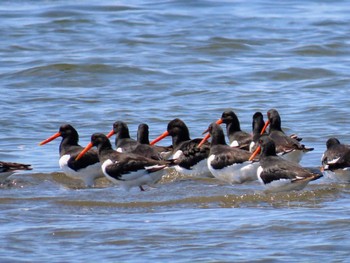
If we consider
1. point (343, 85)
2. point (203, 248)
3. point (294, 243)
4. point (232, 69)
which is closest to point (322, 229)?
point (294, 243)

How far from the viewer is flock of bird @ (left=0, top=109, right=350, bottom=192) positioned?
11102 mm

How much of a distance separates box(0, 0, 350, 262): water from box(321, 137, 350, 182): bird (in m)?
0.18

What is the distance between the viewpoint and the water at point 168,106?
8.91 m

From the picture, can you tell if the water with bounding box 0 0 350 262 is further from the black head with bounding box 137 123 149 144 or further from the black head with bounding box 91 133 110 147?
the black head with bounding box 137 123 149 144

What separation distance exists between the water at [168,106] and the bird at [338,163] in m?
0.18

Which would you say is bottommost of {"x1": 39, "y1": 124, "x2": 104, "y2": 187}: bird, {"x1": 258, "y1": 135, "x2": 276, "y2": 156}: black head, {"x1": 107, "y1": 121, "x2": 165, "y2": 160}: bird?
{"x1": 39, "y1": 124, "x2": 104, "y2": 187}: bird

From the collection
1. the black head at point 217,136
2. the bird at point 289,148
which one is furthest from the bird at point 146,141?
the bird at point 289,148

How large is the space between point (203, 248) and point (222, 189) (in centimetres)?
265

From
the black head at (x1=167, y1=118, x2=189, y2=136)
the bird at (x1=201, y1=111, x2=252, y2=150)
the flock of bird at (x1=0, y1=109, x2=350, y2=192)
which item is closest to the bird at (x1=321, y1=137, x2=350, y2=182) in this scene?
the flock of bird at (x1=0, y1=109, x2=350, y2=192)

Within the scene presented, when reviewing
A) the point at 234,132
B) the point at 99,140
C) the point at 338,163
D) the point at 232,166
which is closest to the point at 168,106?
the point at 234,132

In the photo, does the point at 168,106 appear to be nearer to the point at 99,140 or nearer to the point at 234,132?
the point at 234,132

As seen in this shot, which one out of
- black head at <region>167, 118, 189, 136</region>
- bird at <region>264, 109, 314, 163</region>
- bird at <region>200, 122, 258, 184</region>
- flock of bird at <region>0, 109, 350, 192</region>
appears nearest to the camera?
flock of bird at <region>0, 109, 350, 192</region>

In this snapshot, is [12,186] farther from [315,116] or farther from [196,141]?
[315,116]

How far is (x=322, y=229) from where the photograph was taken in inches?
358
